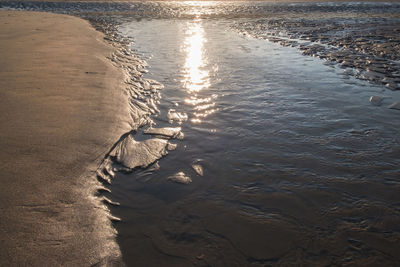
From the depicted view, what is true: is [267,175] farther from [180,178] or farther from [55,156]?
[55,156]

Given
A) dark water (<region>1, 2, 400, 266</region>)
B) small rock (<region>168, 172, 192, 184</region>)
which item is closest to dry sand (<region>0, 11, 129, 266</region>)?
dark water (<region>1, 2, 400, 266</region>)

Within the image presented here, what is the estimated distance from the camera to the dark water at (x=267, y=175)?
2.08 meters

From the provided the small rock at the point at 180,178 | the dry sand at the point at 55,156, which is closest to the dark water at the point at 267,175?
the small rock at the point at 180,178

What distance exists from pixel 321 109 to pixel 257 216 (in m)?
2.77

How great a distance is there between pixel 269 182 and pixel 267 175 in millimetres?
119

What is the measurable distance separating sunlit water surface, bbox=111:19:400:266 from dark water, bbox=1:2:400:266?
0.01 m

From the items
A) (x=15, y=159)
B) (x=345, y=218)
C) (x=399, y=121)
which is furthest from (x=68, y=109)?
(x=399, y=121)

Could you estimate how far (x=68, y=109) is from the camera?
3752 millimetres

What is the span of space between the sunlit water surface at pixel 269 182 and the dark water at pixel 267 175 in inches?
0.4

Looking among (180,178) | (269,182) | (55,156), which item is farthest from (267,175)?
(55,156)

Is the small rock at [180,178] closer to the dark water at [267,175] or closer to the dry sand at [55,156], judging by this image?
the dark water at [267,175]

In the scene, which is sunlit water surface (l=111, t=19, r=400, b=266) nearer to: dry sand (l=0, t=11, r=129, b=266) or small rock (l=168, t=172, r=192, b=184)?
small rock (l=168, t=172, r=192, b=184)

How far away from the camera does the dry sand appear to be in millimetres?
1921

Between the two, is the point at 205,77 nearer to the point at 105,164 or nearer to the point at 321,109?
the point at 321,109
